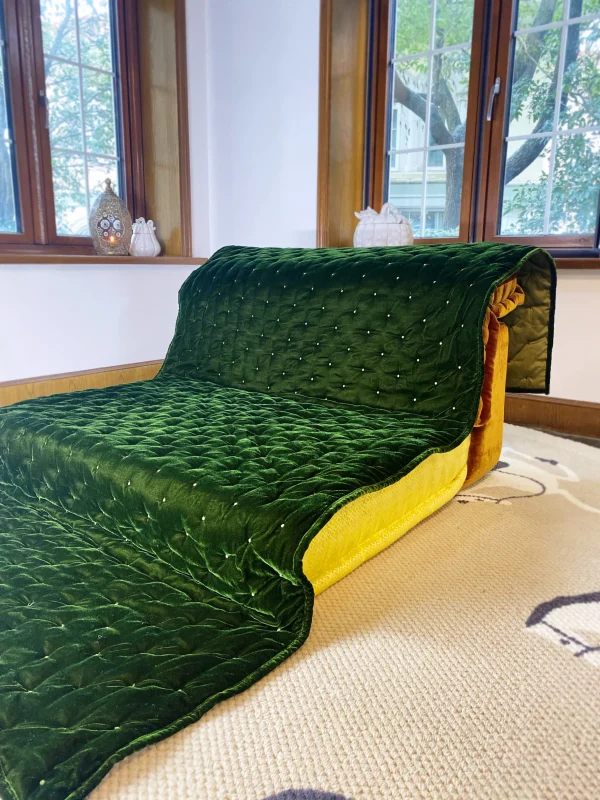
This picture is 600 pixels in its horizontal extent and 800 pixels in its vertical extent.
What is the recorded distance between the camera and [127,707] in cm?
81

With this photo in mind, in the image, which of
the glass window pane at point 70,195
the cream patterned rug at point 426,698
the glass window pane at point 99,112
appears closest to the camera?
the cream patterned rug at point 426,698

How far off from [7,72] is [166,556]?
2385 millimetres

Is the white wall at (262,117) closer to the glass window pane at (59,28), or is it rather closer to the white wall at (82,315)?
the white wall at (82,315)

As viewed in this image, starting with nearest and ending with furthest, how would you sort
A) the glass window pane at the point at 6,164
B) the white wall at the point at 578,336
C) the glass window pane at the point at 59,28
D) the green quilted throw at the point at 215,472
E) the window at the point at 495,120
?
the green quilted throw at the point at 215,472, the white wall at the point at 578,336, the window at the point at 495,120, the glass window pane at the point at 6,164, the glass window pane at the point at 59,28

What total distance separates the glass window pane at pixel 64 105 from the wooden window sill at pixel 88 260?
1.95ft

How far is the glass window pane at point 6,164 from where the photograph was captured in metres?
2.53

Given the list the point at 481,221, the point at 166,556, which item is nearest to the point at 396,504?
the point at 166,556

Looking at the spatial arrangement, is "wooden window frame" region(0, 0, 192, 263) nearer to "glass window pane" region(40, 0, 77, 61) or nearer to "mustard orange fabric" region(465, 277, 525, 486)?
"glass window pane" region(40, 0, 77, 61)

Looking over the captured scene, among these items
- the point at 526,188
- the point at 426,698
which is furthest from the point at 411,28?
the point at 426,698

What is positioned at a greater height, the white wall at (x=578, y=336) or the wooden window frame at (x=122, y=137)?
the wooden window frame at (x=122, y=137)

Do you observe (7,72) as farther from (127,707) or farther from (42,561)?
(127,707)

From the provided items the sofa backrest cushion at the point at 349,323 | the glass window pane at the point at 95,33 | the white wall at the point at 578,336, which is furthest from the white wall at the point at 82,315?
the white wall at the point at 578,336

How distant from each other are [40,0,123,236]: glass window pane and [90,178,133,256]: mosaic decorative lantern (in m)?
0.14

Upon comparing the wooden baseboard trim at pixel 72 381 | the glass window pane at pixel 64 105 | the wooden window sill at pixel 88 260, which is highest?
the glass window pane at pixel 64 105
